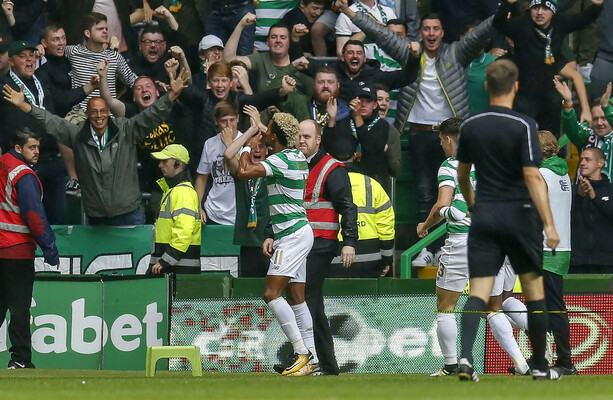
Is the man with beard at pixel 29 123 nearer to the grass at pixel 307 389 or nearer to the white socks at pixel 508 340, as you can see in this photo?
the grass at pixel 307 389

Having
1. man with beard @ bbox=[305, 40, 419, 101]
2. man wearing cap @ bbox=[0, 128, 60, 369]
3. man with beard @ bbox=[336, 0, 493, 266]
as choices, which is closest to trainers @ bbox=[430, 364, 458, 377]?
man wearing cap @ bbox=[0, 128, 60, 369]

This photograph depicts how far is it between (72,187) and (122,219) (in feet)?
3.78

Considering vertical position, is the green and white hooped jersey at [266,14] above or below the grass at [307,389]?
above

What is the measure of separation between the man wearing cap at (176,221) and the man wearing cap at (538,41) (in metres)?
4.52

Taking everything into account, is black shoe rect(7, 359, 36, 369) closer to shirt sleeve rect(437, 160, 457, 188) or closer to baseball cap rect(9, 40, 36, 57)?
baseball cap rect(9, 40, 36, 57)

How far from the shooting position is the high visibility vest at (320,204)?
11336 mm

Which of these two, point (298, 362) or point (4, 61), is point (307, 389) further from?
point (4, 61)

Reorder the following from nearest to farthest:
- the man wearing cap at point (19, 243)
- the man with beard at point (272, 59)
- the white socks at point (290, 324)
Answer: the white socks at point (290, 324)
the man wearing cap at point (19, 243)
the man with beard at point (272, 59)

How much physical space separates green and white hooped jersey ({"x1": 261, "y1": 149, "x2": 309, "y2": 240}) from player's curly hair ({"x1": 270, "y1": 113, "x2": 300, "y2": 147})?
0.39 ft

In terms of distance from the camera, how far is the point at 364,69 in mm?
15781

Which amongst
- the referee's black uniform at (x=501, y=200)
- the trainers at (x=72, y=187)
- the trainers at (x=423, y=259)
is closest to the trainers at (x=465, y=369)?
the referee's black uniform at (x=501, y=200)

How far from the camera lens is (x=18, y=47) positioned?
1509cm

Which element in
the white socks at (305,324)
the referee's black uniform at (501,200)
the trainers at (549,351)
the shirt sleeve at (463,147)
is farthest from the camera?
the trainers at (549,351)

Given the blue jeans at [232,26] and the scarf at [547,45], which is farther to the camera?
the blue jeans at [232,26]
